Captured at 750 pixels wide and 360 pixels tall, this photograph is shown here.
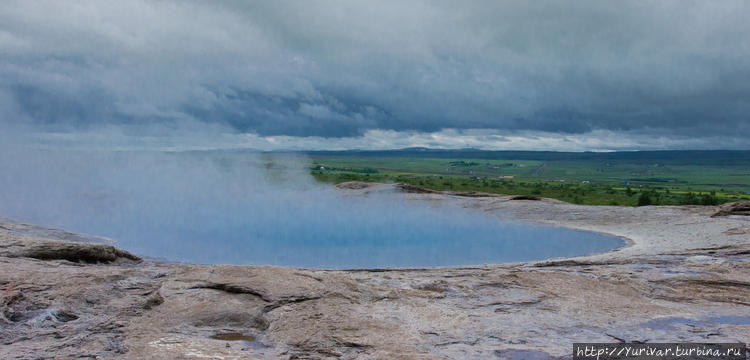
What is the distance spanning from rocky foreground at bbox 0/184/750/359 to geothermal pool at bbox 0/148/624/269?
201 inches

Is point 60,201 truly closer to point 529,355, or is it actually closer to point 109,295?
point 109,295

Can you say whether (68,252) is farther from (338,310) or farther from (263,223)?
(263,223)

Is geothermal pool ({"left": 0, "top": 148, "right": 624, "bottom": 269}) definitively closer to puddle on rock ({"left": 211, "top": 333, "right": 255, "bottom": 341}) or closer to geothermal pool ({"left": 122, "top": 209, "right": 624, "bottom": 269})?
geothermal pool ({"left": 122, "top": 209, "right": 624, "bottom": 269})

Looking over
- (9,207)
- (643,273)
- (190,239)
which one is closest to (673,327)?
(643,273)

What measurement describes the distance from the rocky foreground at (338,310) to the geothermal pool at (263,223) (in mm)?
5114

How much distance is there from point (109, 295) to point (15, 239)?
13.7ft

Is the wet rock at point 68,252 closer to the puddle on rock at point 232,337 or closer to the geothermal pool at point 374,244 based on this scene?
the geothermal pool at point 374,244

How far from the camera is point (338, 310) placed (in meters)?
6.54

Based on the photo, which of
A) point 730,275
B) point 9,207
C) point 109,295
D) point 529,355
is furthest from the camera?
point 9,207

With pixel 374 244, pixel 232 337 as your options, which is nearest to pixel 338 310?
pixel 232 337

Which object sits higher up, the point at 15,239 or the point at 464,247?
the point at 15,239

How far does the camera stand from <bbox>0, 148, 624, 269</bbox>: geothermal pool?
15.1 metres

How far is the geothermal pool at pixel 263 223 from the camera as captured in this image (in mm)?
15078

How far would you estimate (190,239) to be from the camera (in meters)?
16.5
